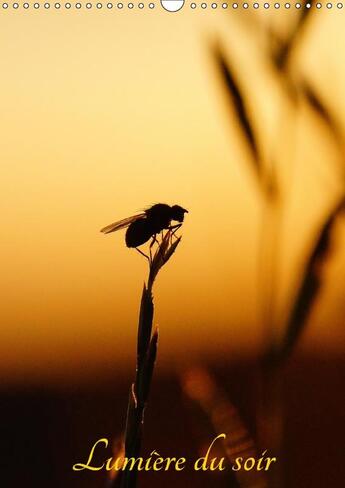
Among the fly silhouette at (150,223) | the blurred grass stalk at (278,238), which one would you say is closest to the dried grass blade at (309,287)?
the blurred grass stalk at (278,238)

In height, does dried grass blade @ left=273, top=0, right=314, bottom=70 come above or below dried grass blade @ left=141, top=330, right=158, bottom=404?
above

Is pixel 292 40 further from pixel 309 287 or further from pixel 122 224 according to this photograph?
pixel 122 224

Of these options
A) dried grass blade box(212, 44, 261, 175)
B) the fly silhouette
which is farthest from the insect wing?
dried grass blade box(212, 44, 261, 175)

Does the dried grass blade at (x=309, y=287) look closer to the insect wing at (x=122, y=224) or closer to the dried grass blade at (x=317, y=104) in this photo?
the dried grass blade at (x=317, y=104)

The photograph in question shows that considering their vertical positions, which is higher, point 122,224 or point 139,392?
point 122,224

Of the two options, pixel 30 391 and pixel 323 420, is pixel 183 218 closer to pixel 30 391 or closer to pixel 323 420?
pixel 323 420

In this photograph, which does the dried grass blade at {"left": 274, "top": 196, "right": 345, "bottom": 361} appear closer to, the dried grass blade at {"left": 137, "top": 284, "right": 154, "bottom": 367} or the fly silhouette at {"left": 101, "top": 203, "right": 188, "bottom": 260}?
the dried grass blade at {"left": 137, "top": 284, "right": 154, "bottom": 367}

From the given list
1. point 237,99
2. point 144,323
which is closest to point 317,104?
point 237,99

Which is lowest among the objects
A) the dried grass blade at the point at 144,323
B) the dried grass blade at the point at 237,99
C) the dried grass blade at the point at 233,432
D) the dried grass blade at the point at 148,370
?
the dried grass blade at the point at 233,432

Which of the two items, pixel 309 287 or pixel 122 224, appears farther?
pixel 122 224

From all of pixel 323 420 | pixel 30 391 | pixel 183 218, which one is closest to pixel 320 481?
pixel 323 420

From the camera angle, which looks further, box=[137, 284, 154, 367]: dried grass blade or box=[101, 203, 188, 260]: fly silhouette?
box=[101, 203, 188, 260]: fly silhouette
